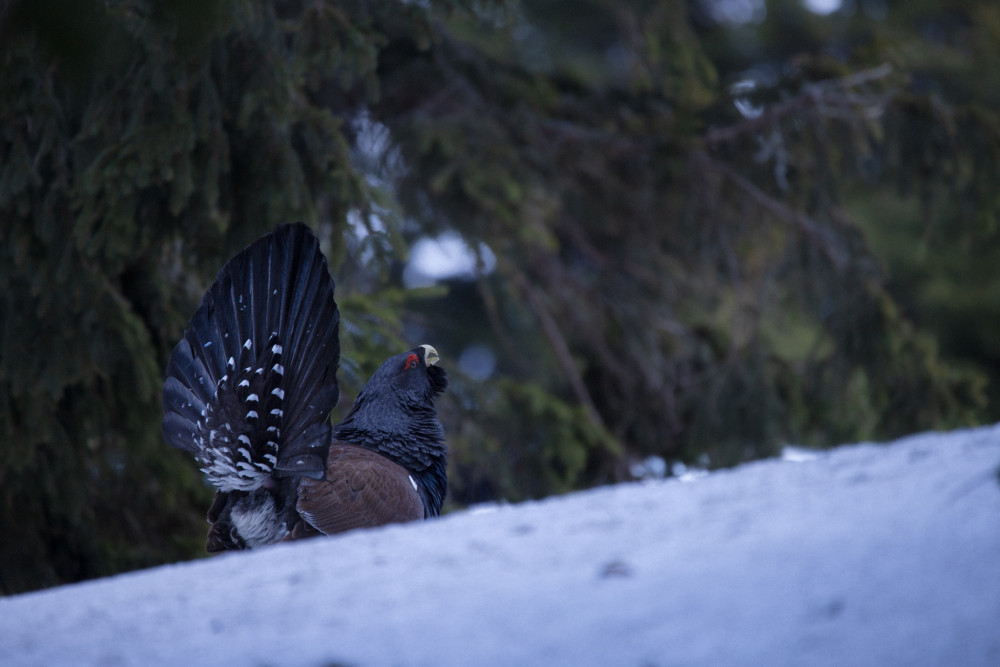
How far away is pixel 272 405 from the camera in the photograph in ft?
11.8

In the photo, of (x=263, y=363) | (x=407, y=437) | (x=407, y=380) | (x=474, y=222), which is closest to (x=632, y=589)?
(x=263, y=363)

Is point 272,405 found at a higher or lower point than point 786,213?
higher

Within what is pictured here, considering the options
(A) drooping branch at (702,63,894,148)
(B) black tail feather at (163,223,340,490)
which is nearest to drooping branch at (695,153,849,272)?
(A) drooping branch at (702,63,894,148)

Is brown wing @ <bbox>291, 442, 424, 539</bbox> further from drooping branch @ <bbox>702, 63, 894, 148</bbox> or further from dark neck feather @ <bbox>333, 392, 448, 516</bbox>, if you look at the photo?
drooping branch @ <bbox>702, 63, 894, 148</bbox>

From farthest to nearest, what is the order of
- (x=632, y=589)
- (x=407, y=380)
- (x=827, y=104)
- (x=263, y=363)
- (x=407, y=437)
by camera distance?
(x=827, y=104) < (x=407, y=380) < (x=407, y=437) < (x=263, y=363) < (x=632, y=589)

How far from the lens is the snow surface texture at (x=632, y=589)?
5.37ft

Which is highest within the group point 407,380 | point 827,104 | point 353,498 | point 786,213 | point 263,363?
point 827,104

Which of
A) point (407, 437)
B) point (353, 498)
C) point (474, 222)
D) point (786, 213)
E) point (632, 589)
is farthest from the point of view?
point (786, 213)

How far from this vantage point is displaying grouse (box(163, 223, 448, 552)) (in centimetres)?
350

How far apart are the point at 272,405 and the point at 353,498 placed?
1.75ft

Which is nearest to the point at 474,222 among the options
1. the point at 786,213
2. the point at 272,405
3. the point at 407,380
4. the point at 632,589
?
the point at 407,380

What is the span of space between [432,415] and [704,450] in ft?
11.7

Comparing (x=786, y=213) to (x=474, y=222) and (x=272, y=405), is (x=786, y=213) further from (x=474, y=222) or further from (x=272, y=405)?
(x=272, y=405)

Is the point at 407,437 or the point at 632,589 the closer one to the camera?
Result: the point at 632,589
